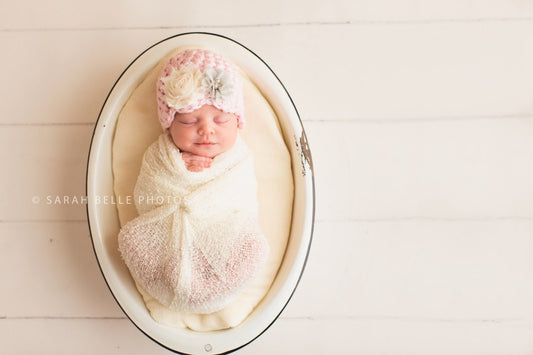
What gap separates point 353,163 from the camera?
45.4 inches

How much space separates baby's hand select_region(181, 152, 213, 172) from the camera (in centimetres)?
94

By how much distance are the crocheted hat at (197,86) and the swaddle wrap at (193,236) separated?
10 cm

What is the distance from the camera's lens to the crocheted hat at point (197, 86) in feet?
2.93

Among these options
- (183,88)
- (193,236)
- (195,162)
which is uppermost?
(183,88)

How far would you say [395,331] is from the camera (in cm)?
113

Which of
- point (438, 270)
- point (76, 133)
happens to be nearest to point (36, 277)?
point (76, 133)

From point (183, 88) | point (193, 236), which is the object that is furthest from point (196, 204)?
point (183, 88)

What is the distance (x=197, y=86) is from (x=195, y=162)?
0.17m

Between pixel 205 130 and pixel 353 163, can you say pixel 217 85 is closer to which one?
pixel 205 130

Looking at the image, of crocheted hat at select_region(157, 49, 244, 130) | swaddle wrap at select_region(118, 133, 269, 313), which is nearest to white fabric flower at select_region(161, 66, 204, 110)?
crocheted hat at select_region(157, 49, 244, 130)

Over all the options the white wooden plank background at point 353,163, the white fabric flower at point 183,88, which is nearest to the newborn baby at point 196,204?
the white fabric flower at point 183,88

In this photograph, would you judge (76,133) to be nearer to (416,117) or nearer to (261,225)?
(261,225)

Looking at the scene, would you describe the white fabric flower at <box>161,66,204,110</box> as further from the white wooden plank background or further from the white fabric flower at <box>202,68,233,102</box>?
the white wooden plank background

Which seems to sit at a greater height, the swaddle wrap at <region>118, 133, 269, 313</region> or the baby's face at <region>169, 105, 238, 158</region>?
the baby's face at <region>169, 105, 238, 158</region>
